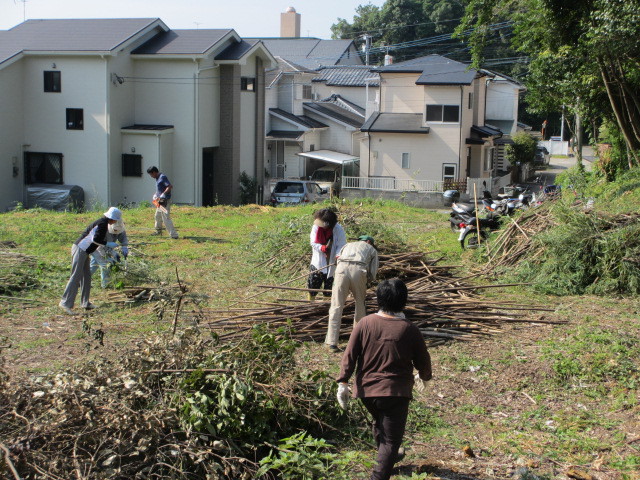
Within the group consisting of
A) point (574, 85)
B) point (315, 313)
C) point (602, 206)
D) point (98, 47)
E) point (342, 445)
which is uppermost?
point (98, 47)

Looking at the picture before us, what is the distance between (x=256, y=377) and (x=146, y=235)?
11289 millimetres

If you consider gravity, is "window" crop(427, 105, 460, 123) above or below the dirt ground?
above

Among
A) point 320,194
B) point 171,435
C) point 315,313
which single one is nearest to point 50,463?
point 171,435

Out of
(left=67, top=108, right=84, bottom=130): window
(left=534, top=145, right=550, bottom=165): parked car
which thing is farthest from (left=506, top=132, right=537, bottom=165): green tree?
(left=67, top=108, right=84, bottom=130): window

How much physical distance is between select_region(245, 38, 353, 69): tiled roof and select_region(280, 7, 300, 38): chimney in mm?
3002

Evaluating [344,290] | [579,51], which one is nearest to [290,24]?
[579,51]

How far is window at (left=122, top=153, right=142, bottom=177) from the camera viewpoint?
29.2m

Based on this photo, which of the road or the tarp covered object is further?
the road

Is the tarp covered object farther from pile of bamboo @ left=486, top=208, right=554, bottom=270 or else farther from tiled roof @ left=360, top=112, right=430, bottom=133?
pile of bamboo @ left=486, top=208, right=554, bottom=270

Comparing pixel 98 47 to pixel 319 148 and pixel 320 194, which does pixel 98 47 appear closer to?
pixel 320 194

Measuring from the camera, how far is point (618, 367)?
759 cm

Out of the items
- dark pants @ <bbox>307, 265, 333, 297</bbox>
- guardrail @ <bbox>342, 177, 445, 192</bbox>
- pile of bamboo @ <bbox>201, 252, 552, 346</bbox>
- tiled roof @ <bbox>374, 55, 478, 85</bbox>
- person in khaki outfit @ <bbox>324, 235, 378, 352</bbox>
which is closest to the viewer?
person in khaki outfit @ <bbox>324, 235, 378, 352</bbox>

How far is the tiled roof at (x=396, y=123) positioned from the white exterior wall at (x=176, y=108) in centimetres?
1243

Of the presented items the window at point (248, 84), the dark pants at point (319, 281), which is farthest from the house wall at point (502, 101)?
the dark pants at point (319, 281)
